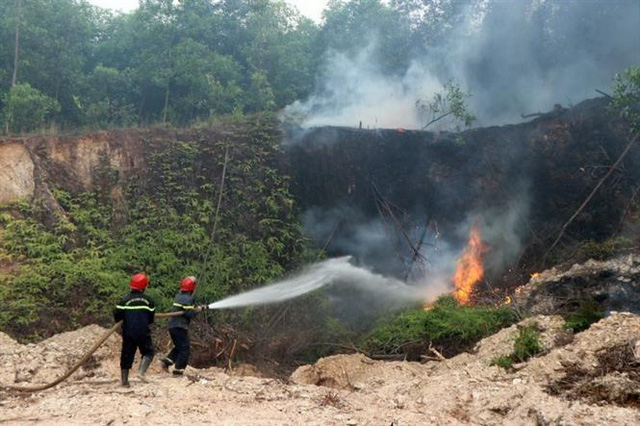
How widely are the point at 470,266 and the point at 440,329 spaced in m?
4.27

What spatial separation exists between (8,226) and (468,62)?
672 inches

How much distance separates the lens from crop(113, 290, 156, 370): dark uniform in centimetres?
753

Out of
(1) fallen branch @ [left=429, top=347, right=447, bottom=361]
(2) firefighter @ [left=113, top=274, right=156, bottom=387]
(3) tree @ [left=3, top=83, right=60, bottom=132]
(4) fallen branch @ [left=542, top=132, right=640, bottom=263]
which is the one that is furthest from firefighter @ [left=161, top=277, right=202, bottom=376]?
(3) tree @ [left=3, top=83, right=60, bottom=132]

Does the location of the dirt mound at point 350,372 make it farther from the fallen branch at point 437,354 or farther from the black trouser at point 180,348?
the black trouser at point 180,348

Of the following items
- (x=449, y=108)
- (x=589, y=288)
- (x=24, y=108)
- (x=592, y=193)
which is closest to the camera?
(x=589, y=288)

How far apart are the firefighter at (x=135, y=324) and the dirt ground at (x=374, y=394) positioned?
0.31 metres

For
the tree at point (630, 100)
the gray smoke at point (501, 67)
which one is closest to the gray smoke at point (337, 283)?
the gray smoke at point (501, 67)

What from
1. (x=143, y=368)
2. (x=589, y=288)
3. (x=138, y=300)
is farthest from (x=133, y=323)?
(x=589, y=288)

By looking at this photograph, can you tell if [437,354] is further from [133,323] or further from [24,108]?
[24,108]

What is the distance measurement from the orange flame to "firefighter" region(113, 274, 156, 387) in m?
8.30

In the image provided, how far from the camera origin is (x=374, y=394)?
25.5 feet

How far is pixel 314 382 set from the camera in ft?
31.3

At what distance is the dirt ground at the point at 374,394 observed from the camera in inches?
250

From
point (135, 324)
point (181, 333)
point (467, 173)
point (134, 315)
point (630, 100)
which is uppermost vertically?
point (630, 100)
